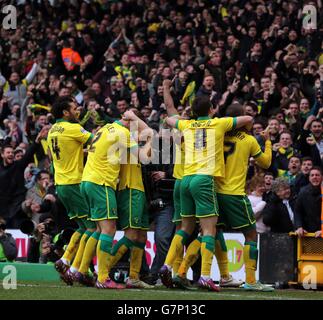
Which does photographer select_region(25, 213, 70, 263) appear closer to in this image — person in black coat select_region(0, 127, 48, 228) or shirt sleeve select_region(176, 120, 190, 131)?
shirt sleeve select_region(176, 120, 190, 131)

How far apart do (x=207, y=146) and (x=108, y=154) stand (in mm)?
1180

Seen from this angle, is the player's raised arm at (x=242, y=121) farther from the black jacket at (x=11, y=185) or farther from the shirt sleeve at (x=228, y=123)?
the black jacket at (x=11, y=185)

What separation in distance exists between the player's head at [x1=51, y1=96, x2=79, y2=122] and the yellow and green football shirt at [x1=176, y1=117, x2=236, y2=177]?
1.61m

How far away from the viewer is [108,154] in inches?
511

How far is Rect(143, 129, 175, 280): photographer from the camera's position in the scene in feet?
45.6

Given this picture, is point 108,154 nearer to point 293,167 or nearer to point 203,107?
point 203,107

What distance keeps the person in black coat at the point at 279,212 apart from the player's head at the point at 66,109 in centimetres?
314

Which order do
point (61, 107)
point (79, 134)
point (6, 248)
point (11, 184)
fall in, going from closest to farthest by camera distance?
point (79, 134) → point (61, 107) → point (6, 248) → point (11, 184)

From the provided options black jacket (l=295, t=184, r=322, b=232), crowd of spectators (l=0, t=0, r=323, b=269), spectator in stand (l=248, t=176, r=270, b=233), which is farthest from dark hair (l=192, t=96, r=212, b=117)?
spectator in stand (l=248, t=176, r=270, b=233)

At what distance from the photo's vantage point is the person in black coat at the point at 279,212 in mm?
14984

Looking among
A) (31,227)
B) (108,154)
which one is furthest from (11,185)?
(108,154)

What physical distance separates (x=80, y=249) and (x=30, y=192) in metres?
6.21
